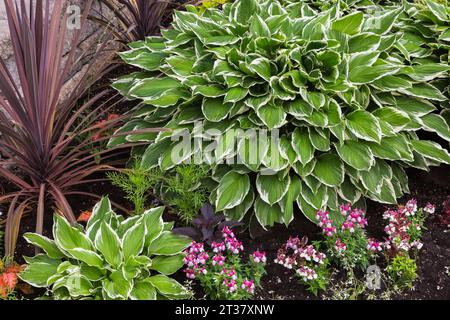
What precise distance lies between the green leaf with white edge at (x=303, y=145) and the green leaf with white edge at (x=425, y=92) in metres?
0.73

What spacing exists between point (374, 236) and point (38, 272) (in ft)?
5.81

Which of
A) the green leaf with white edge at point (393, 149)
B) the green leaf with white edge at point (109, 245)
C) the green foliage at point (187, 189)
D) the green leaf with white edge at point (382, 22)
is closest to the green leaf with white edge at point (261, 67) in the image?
the green foliage at point (187, 189)

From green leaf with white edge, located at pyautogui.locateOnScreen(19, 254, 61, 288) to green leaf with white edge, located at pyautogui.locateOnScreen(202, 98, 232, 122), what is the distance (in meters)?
1.08

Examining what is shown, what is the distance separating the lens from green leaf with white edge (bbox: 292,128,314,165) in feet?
10.0

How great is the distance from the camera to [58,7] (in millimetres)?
3191

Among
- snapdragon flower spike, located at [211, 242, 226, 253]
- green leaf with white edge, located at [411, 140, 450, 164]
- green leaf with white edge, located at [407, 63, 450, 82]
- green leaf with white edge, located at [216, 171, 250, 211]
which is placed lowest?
snapdragon flower spike, located at [211, 242, 226, 253]

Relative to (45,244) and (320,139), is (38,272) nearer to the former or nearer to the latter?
(45,244)

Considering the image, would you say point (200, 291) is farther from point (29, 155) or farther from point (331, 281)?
point (29, 155)

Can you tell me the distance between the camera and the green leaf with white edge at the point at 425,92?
11.3ft

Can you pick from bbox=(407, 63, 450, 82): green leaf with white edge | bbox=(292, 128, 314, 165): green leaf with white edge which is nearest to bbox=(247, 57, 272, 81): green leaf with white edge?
bbox=(292, 128, 314, 165): green leaf with white edge

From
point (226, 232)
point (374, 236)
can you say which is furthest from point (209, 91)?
point (374, 236)

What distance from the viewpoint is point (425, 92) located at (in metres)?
3.50

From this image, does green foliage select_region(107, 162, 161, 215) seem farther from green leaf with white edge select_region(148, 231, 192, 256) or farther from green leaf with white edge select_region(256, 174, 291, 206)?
green leaf with white edge select_region(256, 174, 291, 206)

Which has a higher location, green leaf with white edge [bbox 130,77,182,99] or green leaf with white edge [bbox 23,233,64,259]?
green leaf with white edge [bbox 130,77,182,99]
